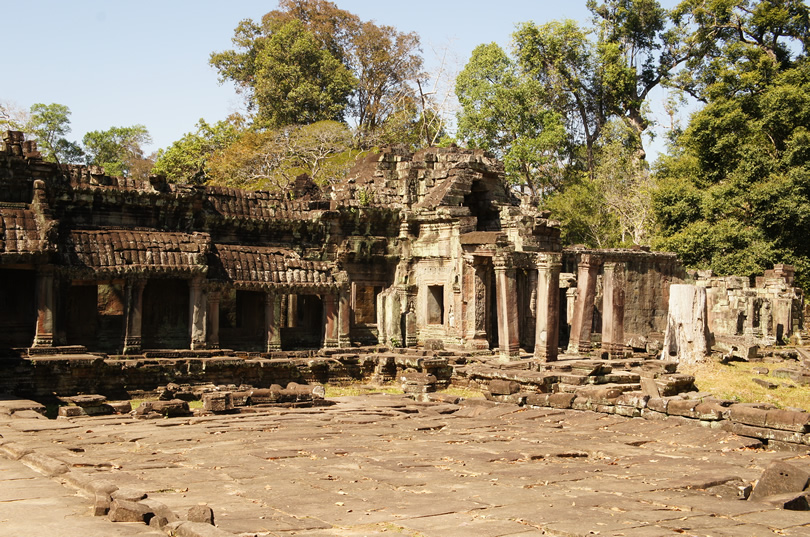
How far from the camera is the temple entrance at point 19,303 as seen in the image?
16.8 m

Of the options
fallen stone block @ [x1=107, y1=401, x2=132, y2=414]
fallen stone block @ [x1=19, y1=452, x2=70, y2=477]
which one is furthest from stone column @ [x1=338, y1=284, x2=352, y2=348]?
fallen stone block @ [x1=19, y1=452, x2=70, y2=477]

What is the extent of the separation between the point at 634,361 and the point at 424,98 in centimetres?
2417

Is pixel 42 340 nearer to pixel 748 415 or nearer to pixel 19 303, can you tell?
pixel 19 303

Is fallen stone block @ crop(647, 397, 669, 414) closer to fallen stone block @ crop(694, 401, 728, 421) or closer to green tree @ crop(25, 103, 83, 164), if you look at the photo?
fallen stone block @ crop(694, 401, 728, 421)

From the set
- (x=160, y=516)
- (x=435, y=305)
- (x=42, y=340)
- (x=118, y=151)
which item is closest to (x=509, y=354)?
(x=435, y=305)

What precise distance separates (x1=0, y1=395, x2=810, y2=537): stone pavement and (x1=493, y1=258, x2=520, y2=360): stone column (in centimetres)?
480

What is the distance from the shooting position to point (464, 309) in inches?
818

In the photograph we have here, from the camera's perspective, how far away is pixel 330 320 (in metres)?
20.3

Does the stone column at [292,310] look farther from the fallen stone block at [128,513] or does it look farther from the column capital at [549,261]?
the fallen stone block at [128,513]

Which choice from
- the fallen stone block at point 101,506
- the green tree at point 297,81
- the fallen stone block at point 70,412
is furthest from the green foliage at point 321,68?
the fallen stone block at point 101,506

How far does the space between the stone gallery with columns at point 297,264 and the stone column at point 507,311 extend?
0.12 feet

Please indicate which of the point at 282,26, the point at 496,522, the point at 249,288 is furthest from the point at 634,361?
the point at 282,26

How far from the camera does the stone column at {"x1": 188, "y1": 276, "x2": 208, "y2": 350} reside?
18.2 metres

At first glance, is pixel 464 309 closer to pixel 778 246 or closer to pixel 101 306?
pixel 101 306
